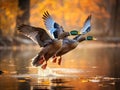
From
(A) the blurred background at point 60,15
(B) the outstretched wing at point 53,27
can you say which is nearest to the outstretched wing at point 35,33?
(B) the outstretched wing at point 53,27

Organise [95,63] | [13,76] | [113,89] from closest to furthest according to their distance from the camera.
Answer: [113,89]
[13,76]
[95,63]

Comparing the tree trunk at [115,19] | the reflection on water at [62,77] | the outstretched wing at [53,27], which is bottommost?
the reflection on water at [62,77]

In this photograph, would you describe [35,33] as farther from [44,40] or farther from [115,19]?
[115,19]

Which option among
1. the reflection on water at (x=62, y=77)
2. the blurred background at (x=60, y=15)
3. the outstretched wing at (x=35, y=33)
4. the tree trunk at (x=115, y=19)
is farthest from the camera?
the tree trunk at (x=115, y=19)

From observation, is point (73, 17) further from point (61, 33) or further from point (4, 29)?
point (61, 33)

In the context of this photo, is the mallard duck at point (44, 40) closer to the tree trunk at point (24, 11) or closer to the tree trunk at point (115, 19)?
the tree trunk at point (24, 11)

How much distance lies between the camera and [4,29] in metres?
16.2

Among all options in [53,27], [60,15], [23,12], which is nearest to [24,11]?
[23,12]

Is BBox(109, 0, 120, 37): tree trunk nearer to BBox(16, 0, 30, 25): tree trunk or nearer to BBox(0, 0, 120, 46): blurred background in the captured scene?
BBox(0, 0, 120, 46): blurred background

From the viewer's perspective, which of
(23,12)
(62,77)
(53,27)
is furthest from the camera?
(23,12)

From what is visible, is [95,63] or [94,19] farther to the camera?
[94,19]

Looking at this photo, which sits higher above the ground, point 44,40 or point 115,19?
point 115,19

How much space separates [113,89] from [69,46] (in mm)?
1511

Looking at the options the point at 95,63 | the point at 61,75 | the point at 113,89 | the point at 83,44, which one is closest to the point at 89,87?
the point at 113,89
